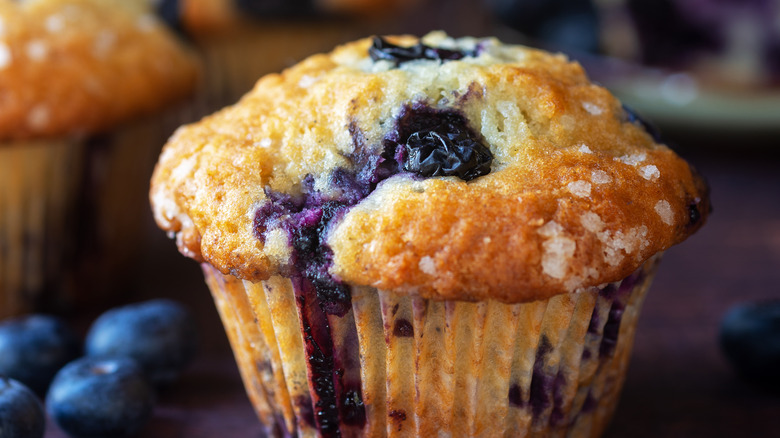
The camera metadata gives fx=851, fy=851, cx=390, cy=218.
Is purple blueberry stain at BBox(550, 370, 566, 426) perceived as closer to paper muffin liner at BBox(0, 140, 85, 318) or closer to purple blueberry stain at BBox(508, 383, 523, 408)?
purple blueberry stain at BBox(508, 383, 523, 408)

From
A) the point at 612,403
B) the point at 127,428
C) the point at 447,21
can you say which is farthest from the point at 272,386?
the point at 447,21

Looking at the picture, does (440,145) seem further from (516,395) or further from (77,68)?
(77,68)

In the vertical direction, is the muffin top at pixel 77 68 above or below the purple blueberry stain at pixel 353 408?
above

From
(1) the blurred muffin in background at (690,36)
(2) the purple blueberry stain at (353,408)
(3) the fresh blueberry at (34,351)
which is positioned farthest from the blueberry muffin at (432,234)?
(1) the blurred muffin in background at (690,36)

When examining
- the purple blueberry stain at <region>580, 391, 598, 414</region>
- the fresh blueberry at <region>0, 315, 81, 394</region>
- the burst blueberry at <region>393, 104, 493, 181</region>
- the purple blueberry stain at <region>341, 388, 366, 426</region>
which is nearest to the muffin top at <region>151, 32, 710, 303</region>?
the burst blueberry at <region>393, 104, 493, 181</region>

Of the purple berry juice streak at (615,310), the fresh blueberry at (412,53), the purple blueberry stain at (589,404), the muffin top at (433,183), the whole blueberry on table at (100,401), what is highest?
the fresh blueberry at (412,53)

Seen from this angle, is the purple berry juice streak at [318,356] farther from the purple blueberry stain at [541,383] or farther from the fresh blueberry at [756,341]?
the fresh blueberry at [756,341]
